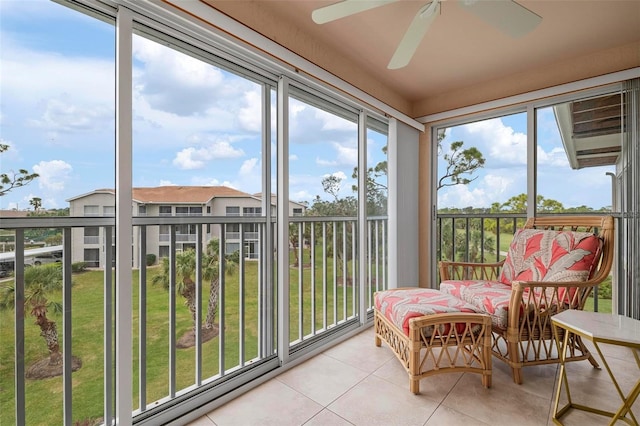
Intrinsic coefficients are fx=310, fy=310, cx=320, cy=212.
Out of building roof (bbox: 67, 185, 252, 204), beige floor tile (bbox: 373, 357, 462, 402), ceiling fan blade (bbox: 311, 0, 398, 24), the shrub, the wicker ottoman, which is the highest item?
ceiling fan blade (bbox: 311, 0, 398, 24)

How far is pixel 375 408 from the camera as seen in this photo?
66.4 inches

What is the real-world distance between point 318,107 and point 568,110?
7.58 feet

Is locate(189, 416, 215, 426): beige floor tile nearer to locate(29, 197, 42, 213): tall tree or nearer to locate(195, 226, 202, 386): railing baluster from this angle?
locate(195, 226, 202, 386): railing baluster

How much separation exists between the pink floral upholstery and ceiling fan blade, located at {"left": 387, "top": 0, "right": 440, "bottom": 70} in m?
1.55

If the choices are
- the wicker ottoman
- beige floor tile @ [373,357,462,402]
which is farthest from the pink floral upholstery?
beige floor tile @ [373,357,462,402]

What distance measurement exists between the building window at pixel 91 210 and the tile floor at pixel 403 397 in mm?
1167

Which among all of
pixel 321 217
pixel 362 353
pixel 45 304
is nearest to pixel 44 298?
pixel 45 304

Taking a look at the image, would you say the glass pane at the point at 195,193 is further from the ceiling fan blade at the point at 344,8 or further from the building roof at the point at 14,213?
the ceiling fan blade at the point at 344,8

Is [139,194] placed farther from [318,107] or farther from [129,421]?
[318,107]

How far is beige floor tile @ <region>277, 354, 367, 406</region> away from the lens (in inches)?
72.2

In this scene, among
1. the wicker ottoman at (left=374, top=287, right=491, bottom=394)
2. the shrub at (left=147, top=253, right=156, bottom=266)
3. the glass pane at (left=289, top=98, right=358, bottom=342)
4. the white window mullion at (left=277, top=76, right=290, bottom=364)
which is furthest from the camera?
the glass pane at (left=289, top=98, right=358, bottom=342)

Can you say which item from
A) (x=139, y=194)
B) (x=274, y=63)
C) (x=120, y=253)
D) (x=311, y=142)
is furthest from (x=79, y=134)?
(x=311, y=142)

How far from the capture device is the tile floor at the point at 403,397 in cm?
159

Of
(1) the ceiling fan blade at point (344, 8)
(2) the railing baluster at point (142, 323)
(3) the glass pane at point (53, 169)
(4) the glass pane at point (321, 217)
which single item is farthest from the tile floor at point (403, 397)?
(1) the ceiling fan blade at point (344, 8)
